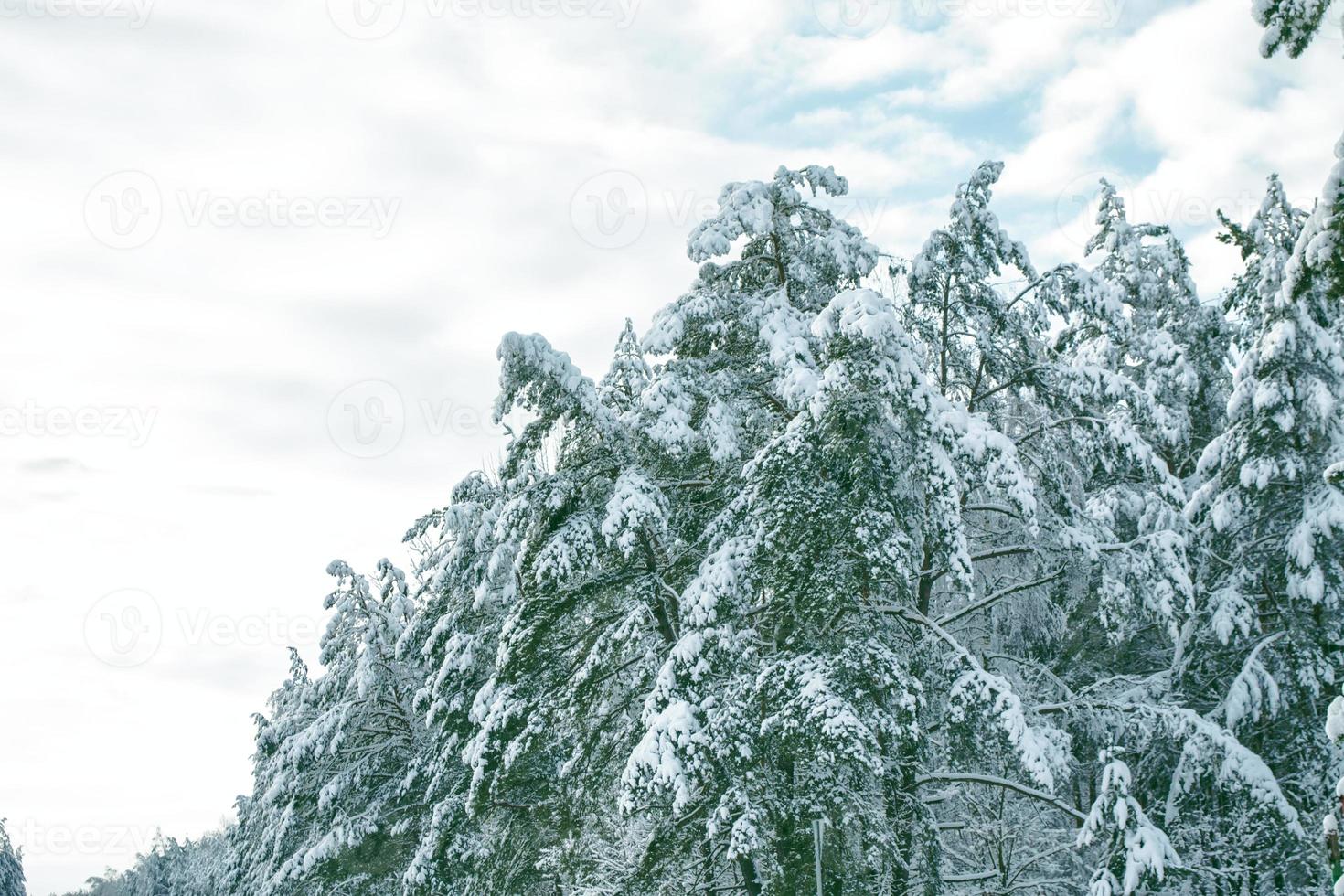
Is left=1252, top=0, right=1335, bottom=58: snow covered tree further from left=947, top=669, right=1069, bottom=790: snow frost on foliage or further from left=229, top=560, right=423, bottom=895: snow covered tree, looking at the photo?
left=229, top=560, right=423, bottom=895: snow covered tree

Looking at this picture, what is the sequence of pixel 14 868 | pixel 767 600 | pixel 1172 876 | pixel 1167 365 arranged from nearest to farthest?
pixel 1172 876, pixel 767 600, pixel 1167 365, pixel 14 868

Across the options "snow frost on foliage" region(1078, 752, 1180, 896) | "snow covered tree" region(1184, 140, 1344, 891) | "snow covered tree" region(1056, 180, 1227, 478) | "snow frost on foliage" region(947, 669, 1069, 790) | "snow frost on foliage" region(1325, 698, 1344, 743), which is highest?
"snow covered tree" region(1056, 180, 1227, 478)

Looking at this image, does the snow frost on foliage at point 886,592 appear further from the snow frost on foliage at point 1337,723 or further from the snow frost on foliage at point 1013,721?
the snow frost on foliage at point 1337,723

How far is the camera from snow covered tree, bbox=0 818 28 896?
45062mm

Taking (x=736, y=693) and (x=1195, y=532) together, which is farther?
(x=1195, y=532)

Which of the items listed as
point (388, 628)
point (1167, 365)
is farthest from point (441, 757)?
point (1167, 365)

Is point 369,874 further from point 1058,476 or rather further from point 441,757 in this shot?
point 1058,476

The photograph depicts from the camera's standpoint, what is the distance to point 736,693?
1222 cm

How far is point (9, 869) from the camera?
153ft

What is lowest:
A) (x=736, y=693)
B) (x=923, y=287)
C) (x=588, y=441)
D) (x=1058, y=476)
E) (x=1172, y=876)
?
(x=1172, y=876)

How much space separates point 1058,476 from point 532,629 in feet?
22.9

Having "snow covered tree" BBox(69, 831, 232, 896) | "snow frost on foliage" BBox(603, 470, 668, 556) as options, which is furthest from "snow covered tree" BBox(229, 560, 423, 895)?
"snow covered tree" BBox(69, 831, 232, 896)

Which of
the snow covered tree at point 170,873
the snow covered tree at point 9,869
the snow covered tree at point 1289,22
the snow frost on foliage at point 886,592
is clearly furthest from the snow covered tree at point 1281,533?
the snow covered tree at point 9,869

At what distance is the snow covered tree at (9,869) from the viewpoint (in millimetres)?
45062
